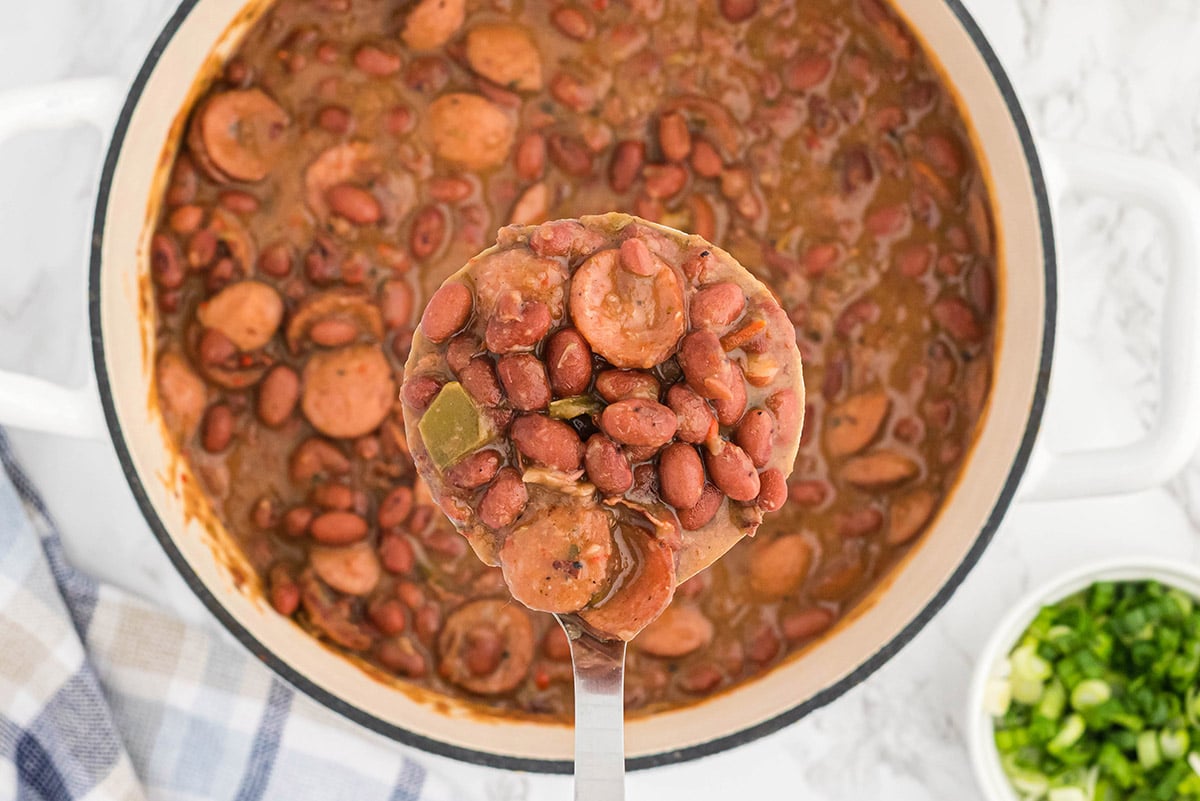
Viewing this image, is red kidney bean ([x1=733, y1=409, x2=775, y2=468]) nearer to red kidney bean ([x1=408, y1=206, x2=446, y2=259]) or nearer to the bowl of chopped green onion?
red kidney bean ([x1=408, y1=206, x2=446, y2=259])

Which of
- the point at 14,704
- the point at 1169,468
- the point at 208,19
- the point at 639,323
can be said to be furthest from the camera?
the point at 14,704

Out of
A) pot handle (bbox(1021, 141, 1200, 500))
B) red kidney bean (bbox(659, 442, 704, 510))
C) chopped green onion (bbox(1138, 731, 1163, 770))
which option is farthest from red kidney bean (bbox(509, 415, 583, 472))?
chopped green onion (bbox(1138, 731, 1163, 770))

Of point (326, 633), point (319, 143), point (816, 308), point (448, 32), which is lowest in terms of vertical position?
point (326, 633)

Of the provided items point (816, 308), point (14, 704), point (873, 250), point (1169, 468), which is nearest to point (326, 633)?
point (14, 704)

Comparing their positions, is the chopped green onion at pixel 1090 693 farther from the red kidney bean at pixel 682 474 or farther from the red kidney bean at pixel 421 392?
the red kidney bean at pixel 421 392

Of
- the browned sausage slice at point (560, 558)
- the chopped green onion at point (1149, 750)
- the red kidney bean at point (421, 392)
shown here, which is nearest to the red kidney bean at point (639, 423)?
the browned sausage slice at point (560, 558)

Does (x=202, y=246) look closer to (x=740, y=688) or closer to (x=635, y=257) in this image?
(x=635, y=257)

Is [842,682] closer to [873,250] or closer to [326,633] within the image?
[873,250]
